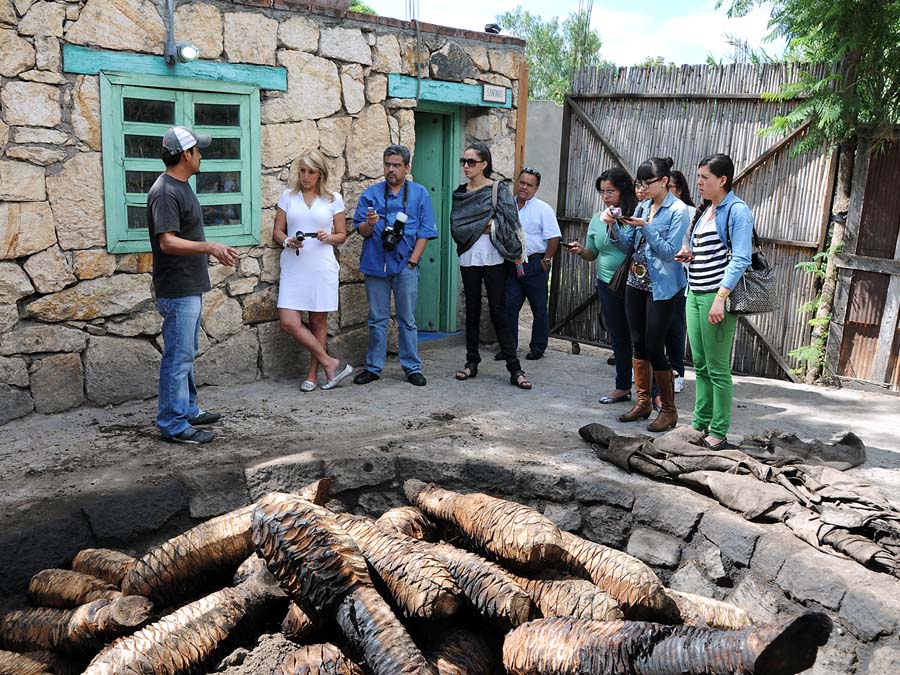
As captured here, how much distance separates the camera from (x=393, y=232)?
637 centimetres

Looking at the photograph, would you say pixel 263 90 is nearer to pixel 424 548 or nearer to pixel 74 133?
pixel 74 133

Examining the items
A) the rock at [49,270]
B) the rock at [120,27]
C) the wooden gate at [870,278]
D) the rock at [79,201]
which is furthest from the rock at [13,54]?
the wooden gate at [870,278]

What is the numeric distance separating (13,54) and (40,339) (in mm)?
1718

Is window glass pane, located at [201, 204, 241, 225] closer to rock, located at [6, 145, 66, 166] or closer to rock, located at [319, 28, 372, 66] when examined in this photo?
rock, located at [6, 145, 66, 166]

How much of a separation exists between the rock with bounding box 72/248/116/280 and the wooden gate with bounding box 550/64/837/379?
4519 mm

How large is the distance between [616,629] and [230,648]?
1.57m

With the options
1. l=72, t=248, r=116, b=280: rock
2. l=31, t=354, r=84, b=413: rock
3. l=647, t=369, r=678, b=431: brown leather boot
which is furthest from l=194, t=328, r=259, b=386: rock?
l=647, t=369, r=678, b=431: brown leather boot

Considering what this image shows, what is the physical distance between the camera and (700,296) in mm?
4941

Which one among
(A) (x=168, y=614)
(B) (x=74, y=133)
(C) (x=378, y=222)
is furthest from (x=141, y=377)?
(A) (x=168, y=614)

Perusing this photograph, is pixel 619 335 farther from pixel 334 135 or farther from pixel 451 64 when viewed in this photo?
pixel 451 64

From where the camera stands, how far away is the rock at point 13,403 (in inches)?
205

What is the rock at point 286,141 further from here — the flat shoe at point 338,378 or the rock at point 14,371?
the rock at point 14,371

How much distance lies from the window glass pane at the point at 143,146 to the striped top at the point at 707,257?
356 cm

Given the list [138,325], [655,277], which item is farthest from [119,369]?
[655,277]
